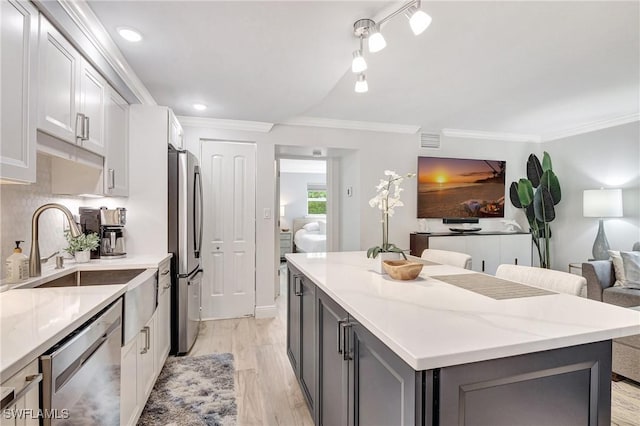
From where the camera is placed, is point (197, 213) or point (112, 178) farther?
point (197, 213)

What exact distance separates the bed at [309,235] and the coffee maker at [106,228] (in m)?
4.45

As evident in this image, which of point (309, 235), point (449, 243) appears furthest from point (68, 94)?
point (309, 235)

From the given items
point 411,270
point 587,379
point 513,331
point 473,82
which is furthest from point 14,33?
point 473,82

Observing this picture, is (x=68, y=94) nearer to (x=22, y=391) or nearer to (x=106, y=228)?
(x=106, y=228)

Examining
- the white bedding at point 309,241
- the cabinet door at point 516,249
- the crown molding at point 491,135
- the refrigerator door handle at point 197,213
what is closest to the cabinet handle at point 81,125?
the refrigerator door handle at point 197,213

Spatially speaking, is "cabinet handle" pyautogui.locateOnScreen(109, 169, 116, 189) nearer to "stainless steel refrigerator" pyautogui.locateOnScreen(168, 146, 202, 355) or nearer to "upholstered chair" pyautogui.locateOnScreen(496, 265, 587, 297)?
"stainless steel refrigerator" pyautogui.locateOnScreen(168, 146, 202, 355)

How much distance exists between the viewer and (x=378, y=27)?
174 centimetres

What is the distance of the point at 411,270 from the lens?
1742 mm

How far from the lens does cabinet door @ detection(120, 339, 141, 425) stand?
164 centimetres

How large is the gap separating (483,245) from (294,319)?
3.18 meters

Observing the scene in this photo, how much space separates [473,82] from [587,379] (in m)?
2.74

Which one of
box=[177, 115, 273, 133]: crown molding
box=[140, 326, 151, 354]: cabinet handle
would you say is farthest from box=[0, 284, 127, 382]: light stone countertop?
box=[177, 115, 273, 133]: crown molding

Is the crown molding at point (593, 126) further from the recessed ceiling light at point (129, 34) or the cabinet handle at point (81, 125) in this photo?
the cabinet handle at point (81, 125)

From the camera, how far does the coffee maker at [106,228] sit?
2.53 meters
